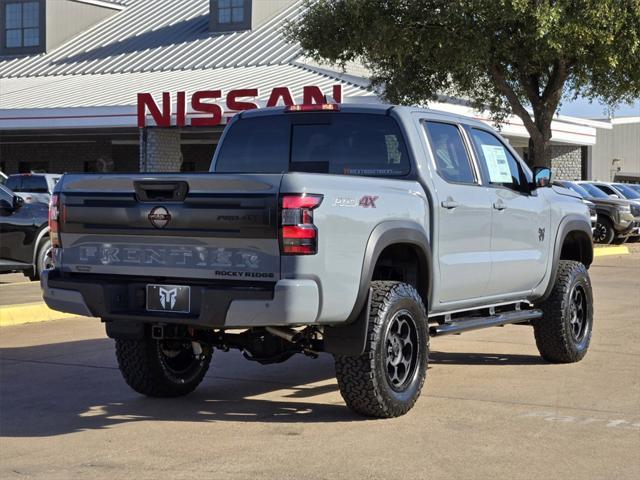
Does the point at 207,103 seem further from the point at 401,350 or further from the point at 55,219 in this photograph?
the point at 401,350

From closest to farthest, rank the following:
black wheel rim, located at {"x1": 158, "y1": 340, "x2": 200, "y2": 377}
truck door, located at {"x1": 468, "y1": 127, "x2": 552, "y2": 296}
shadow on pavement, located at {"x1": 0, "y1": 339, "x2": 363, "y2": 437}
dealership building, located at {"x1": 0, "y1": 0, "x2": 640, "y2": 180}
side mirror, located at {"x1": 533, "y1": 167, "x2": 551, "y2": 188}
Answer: shadow on pavement, located at {"x1": 0, "y1": 339, "x2": 363, "y2": 437}, black wheel rim, located at {"x1": 158, "y1": 340, "x2": 200, "y2": 377}, truck door, located at {"x1": 468, "y1": 127, "x2": 552, "y2": 296}, side mirror, located at {"x1": 533, "y1": 167, "x2": 551, "y2": 188}, dealership building, located at {"x1": 0, "y1": 0, "x2": 640, "y2": 180}

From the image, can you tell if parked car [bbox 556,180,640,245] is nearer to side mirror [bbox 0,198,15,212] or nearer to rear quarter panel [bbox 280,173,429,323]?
side mirror [bbox 0,198,15,212]

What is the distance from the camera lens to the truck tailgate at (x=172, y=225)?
6359 mm

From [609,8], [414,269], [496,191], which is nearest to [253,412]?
[414,269]

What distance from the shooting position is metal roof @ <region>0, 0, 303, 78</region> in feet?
124

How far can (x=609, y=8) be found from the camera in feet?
77.1

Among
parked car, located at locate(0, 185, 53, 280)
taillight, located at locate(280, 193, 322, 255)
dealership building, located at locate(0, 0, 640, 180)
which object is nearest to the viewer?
taillight, located at locate(280, 193, 322, 255)

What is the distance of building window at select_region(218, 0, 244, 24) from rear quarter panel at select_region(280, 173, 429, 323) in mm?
34796

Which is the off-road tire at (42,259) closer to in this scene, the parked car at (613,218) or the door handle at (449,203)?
the door handle at (449,203)

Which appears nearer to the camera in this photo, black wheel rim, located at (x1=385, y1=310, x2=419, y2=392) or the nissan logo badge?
the nissan logo badge

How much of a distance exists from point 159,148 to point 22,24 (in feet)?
48.4

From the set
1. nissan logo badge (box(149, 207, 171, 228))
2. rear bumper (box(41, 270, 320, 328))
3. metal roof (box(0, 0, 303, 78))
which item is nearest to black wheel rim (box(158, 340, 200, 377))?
rear bumper (box(41, 270, 320, 328))

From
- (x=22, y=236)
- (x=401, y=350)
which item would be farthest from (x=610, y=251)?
(x=401, y=350)

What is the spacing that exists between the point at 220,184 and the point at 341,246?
791 millimetres
